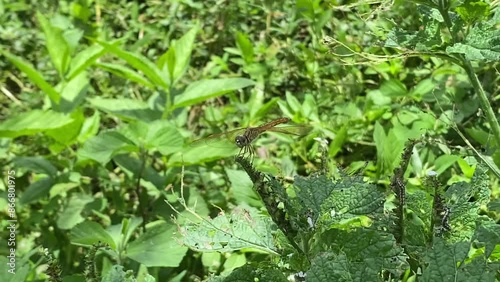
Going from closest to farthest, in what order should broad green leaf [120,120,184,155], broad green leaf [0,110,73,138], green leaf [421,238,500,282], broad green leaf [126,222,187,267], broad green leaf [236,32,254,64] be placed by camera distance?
green leaf [421,238,500,282] → broad green leaf [126,222,187,267] → broad green leaf [120,120,184,155] → broad green leaf [0,110,73,138] → broad green leaf [236,32,254,64]

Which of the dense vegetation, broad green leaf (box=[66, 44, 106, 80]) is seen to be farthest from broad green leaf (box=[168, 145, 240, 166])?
broad green leaf (box=[66, 44, 106, 80])

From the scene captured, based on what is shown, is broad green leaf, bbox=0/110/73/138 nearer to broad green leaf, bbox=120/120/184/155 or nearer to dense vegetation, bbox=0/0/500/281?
dense vegetation, bbox=0/0/500/281

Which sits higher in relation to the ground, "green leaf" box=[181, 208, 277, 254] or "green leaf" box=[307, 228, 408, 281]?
"green leaf" box=[307, 228, 408, 281]

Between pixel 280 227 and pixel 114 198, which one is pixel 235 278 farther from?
pixel 114 198

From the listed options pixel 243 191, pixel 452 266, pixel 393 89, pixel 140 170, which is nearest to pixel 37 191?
pixel 140 170

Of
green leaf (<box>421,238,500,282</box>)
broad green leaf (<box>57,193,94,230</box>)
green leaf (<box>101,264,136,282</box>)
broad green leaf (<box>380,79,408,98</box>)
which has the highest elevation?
green leaf (<box>421,238,500,282</box>)

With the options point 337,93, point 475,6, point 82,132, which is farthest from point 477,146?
point 82,132

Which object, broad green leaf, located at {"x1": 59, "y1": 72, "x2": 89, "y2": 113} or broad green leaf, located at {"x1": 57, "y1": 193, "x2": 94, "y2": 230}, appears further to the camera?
broad green leaf, located at {"x1": 59, "y1": 72, "x2": 89, "y2": 113}

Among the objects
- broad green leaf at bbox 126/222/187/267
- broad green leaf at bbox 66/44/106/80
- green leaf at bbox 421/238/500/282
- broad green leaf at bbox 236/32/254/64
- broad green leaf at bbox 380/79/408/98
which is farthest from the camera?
broad green leaf at bbox 236/32/254/64
